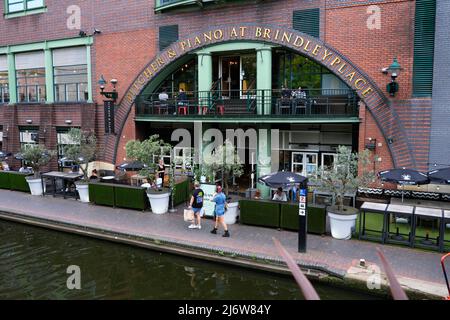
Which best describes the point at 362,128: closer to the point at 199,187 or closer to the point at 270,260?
the point at 199,187

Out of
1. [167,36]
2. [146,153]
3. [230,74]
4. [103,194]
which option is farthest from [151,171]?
[167,36]

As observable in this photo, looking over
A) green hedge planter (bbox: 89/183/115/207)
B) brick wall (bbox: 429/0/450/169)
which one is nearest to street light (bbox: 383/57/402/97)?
brick wall (bbox: 429/0/450/169)

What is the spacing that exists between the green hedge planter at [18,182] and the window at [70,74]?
5714mm

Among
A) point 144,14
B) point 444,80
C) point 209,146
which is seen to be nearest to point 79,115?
point 144,14

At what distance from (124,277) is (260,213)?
496 cm

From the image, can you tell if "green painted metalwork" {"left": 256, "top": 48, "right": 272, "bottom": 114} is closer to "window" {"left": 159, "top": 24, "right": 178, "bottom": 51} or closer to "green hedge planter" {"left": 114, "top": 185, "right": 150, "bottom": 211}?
"window" {"left": 159, "top": 24, "right": 178, "bottom": 51}

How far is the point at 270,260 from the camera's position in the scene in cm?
949

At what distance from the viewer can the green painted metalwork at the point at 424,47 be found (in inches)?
533

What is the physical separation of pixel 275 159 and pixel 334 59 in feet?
17.3

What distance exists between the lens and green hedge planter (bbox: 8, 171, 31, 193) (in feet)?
60.8

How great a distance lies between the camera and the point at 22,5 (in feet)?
77.3

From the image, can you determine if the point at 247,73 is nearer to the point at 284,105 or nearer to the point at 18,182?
the point at 284,105

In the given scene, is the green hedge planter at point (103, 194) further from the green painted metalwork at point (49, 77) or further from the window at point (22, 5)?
the window at point (22, 5)
